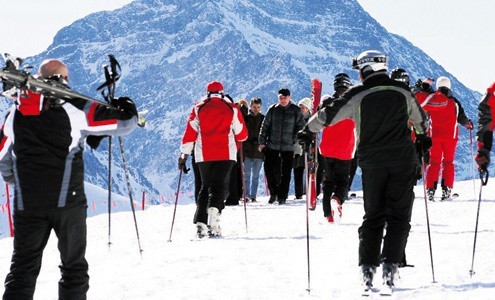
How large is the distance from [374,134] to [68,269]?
2396 mm

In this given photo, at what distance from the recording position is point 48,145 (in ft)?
15.8

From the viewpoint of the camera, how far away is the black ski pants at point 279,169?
1436 cm

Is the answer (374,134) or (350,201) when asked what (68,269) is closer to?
(374,134)

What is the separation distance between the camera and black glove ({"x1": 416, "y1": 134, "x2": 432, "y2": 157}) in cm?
623

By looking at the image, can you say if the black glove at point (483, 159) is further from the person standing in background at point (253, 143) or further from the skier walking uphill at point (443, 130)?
the person standing in background at point (253, 143)

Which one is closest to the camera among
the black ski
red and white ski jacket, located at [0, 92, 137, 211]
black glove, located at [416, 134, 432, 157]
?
the black ski

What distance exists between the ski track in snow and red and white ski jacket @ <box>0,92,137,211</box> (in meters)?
1.40

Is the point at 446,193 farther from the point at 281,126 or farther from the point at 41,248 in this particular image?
A: the point at 41,248

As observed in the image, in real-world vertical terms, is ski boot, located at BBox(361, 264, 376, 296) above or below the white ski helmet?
below


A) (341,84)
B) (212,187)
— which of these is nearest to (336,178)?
(341,84)

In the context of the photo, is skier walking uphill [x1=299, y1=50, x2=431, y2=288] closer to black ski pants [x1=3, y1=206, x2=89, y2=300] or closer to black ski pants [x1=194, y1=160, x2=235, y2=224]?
black ski pants [x1=3, y1=206, x2=89, y2=300]

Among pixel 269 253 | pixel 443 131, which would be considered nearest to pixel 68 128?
pixel 269 253

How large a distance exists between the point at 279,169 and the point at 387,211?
870 centimetres

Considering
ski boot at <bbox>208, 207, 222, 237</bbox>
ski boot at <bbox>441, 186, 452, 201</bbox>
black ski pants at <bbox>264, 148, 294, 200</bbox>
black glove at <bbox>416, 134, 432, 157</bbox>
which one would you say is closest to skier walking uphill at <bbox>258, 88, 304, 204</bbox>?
black ski pants at <bbox>264, 148, 294, 200</bbox>
